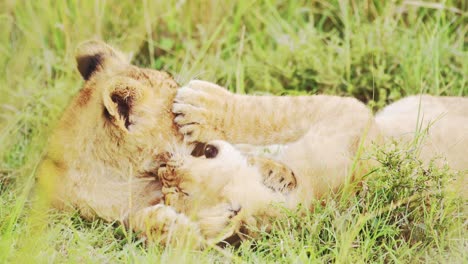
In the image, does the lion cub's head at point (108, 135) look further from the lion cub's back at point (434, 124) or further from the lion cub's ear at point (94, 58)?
the lion cub's back at point (434, 124)

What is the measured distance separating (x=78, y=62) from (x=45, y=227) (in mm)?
733

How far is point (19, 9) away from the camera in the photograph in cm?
482

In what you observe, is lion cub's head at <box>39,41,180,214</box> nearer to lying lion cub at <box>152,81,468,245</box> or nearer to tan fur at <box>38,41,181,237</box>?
tan fur at <box>38,41,181,237</box>

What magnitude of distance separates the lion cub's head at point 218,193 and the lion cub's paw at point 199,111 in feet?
0.61

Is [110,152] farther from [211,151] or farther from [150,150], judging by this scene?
[211,151]

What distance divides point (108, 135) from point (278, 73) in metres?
1.84

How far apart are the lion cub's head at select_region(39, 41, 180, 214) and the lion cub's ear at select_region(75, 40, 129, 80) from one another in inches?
5.9

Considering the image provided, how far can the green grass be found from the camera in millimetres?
2824

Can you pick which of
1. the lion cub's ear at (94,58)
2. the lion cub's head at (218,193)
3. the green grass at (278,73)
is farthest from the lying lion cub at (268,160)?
the lion cub's ear at (94,58)

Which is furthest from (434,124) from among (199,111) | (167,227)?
(167,227)

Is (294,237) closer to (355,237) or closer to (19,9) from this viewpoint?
(355,237)

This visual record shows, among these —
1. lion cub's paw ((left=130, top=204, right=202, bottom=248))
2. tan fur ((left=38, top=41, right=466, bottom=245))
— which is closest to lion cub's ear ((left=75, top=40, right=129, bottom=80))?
tan fur ((left=38, top=41, right=466, bottom=245))

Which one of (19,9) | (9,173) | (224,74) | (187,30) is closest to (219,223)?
(9,173)

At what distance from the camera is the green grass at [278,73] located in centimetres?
282
